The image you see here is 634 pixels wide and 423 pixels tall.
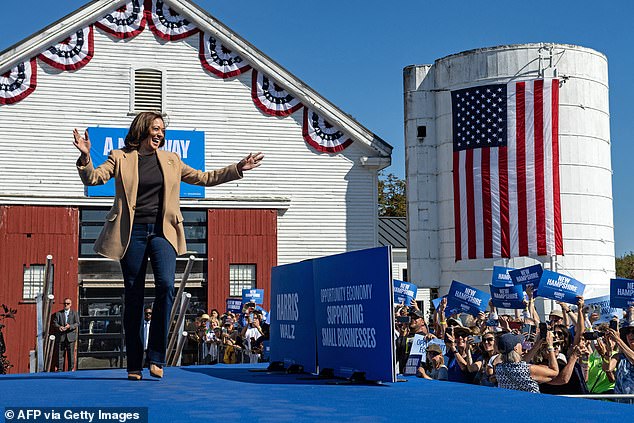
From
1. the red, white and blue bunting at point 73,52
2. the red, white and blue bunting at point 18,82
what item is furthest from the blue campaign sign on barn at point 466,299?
the red, white and blue bunting at point 18,82

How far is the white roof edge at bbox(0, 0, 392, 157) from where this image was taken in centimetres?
2620

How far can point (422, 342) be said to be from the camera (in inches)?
445

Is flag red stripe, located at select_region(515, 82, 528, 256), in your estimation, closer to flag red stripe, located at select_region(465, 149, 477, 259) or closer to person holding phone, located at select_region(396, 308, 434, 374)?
flag red stripe, located at select_region(465, 149, 477, 259)

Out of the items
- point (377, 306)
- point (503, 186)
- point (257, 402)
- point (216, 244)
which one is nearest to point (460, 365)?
point (377, 306)

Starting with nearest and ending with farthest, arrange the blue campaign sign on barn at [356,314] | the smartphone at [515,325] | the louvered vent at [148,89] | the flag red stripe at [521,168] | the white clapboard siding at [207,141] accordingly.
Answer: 1. the blue campaign sign on barn at [356,314]
2. the smartphone at [515,325]
3. the white clapboard siding at [207,141]
4. the louvered vent at [148,89]
5. the flag red stripe at [521,168]

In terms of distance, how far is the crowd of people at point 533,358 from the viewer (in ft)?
27.4

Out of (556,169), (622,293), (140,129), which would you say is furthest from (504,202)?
(140,129)

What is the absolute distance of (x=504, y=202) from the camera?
29.3 metres

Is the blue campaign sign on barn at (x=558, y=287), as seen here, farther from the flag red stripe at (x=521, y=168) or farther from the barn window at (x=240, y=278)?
the barn window at (x=240, y=278)

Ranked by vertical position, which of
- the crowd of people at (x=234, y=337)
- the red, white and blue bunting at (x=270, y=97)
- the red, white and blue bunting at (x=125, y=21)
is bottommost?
the crowd of people at (x=234, y=337)

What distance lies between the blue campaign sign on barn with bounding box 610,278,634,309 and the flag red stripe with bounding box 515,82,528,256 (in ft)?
41.2

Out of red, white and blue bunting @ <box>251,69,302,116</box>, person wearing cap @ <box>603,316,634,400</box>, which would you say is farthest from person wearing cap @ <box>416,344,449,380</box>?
red, white and blue bunting @ <box>251,69,302,116</box>

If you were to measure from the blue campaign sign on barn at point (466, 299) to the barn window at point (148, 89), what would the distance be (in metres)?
12.1

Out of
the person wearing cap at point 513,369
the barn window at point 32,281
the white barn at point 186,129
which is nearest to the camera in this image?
the person wearing cap at point 513,369
